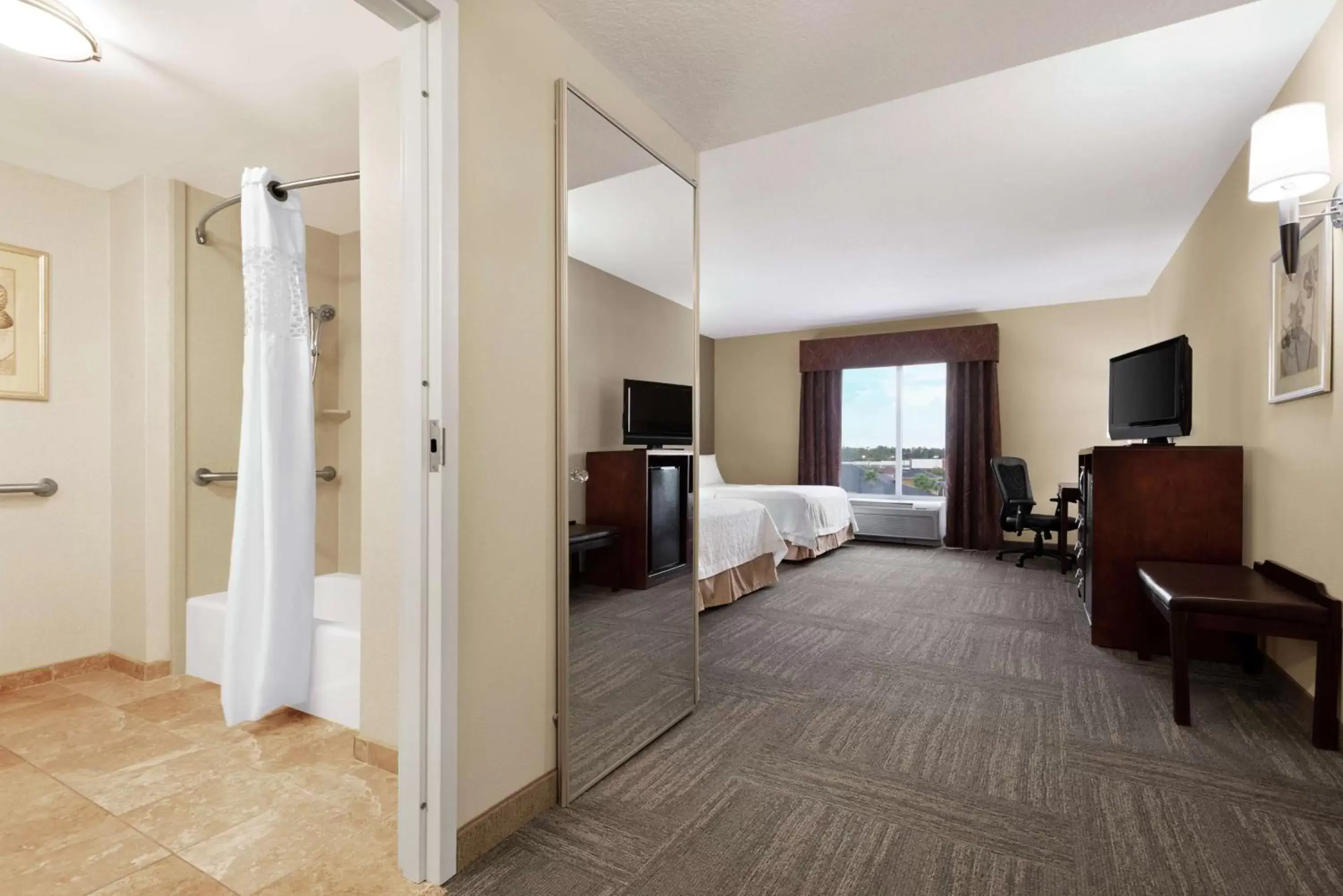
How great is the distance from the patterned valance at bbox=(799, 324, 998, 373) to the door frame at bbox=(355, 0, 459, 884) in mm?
6552

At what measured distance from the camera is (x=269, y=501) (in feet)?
7.96

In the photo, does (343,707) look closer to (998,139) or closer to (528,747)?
(528,747)

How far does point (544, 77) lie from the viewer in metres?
1.87

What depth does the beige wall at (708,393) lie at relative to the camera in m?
8.50

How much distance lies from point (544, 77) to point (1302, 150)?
242 centimetres

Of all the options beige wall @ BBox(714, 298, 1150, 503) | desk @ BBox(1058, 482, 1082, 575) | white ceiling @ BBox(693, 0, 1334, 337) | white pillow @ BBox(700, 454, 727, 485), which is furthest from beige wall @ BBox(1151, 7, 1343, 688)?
white pillow @ BBox(700, 454, 727, 485)

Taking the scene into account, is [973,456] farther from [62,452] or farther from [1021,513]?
[62,452]

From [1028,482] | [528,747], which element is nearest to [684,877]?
[528,747]

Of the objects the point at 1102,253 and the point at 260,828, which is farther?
the point at 1102,253

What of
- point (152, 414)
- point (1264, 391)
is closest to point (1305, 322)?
point (1264, 391)

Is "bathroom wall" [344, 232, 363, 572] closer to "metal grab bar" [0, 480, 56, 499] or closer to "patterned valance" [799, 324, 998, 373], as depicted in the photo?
"metal grab bar" [0, 480, 56, 499]

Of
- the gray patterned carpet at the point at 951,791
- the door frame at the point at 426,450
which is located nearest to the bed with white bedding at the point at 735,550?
the gray patterned carpet at the point at 951,791

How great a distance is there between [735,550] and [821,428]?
3.90m

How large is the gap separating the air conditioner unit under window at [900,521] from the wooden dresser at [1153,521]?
138 inches
